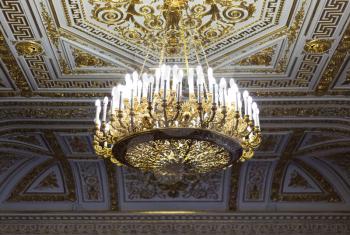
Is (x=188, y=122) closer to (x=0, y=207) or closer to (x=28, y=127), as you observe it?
(x=28, y=127)

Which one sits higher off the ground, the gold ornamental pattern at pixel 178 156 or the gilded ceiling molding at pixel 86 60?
the gilded ceiling molding at pixel 86 60

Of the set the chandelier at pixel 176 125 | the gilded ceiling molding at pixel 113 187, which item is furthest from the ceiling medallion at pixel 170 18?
the gilded ceiling molding at pixel 113 187

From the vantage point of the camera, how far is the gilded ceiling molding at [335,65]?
5.44 meters

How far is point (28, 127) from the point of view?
7.95 m

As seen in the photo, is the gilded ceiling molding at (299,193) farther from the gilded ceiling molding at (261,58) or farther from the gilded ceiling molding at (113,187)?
the gilded ceiling molding at (261,58)

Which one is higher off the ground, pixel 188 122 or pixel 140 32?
pixel 140 32

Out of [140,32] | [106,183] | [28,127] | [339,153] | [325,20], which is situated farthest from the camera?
[106,183]

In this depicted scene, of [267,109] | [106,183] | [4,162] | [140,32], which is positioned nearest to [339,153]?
[267,109]

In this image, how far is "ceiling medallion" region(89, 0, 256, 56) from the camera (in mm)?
4891

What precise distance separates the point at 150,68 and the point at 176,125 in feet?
6.64

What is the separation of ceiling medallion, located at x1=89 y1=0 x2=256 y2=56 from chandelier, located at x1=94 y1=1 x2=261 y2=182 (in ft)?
2.52

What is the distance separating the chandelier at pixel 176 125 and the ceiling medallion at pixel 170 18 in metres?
0.77

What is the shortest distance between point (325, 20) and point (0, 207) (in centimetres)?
749

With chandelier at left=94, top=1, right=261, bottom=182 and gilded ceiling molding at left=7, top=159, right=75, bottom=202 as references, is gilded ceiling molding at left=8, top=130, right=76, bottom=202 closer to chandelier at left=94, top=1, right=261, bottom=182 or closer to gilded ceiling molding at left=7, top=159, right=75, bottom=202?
gilded ceiling molding at left=7, top=159, right=75, bottom=202
